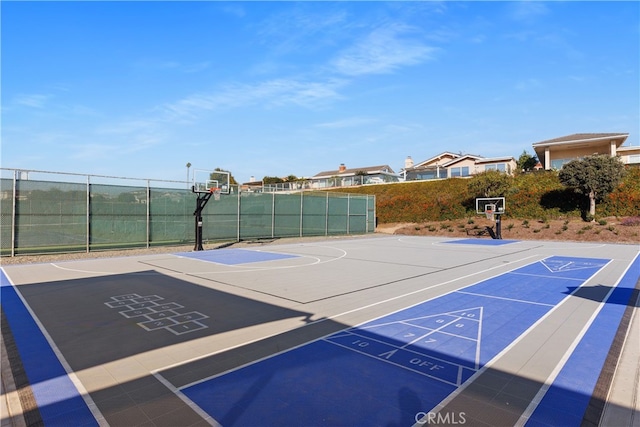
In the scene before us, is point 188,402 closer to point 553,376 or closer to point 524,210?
point 553,376

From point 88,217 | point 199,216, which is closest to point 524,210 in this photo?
point 199,216

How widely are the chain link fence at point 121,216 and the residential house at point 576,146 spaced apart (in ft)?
88.4

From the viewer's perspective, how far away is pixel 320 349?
5.14m

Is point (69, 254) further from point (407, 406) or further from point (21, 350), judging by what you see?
point (407, 406)

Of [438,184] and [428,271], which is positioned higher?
[438,184]

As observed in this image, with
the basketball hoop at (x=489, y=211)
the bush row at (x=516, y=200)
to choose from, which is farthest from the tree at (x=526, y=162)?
the basketball hoop at (x=489, y=211)

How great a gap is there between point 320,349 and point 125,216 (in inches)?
618

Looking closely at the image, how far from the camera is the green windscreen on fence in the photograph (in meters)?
14.8

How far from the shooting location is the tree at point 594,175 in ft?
83.4

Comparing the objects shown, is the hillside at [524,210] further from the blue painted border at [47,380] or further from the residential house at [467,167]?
the blue painted border at [47,380]

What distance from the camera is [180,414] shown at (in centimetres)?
356

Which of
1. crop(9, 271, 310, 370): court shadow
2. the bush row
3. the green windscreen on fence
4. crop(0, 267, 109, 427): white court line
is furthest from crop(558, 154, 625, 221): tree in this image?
crop(0, 267, 109, 427): white court line

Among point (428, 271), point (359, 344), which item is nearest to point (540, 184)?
point (428, 271)

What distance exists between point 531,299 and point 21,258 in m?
17.3
